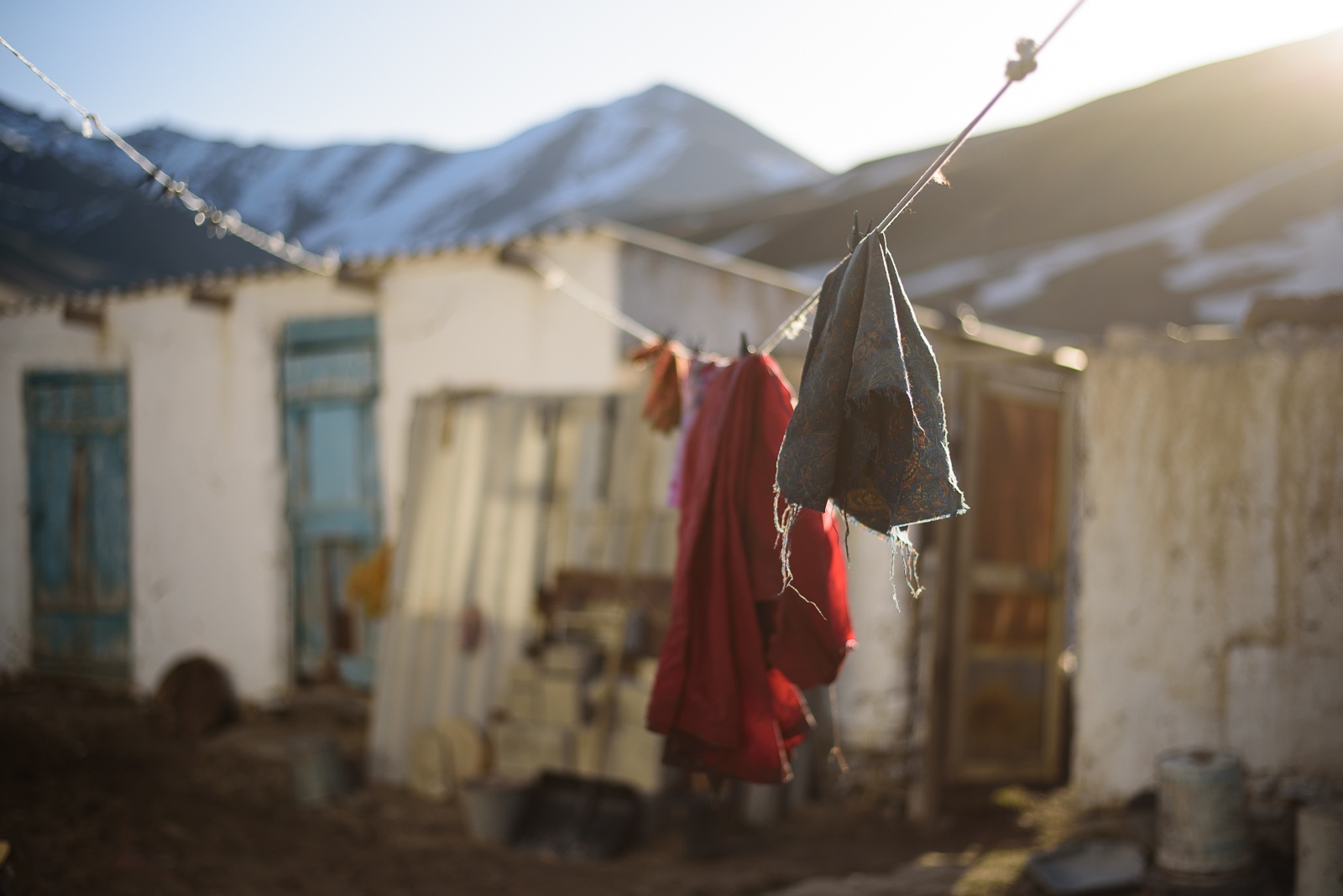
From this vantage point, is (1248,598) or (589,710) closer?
(1248,598)

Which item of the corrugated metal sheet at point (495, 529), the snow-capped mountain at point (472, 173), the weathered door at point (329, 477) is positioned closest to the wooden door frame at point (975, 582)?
the corrugated metal sheet at point (495, 529)

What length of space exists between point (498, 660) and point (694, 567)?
3434 millimetres

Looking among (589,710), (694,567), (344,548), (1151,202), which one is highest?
(1151,202)

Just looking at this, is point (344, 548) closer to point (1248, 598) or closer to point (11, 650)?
point (11, 650)

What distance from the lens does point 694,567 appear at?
8.71 ft

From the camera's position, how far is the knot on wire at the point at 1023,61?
1.88 m

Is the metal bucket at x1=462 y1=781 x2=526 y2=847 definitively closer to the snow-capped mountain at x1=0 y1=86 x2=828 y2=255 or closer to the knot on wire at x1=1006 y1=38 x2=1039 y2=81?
the snow-capped mountain at x1=0 y1=86 x2=828 y2=255

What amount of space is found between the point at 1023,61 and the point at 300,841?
16.8 feet

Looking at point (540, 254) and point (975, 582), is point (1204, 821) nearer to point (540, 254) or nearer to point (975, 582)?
point (975, 582)

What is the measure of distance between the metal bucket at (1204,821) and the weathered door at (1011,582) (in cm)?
150

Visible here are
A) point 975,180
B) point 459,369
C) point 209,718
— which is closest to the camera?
point 459,369

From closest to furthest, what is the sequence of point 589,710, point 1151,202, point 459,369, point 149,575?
point 589,710 < point 459,369 < point 149,575 < point 1151,202

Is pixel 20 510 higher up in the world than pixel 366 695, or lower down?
higher up

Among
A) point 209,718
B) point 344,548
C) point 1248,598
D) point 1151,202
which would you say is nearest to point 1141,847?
point 1248,598
